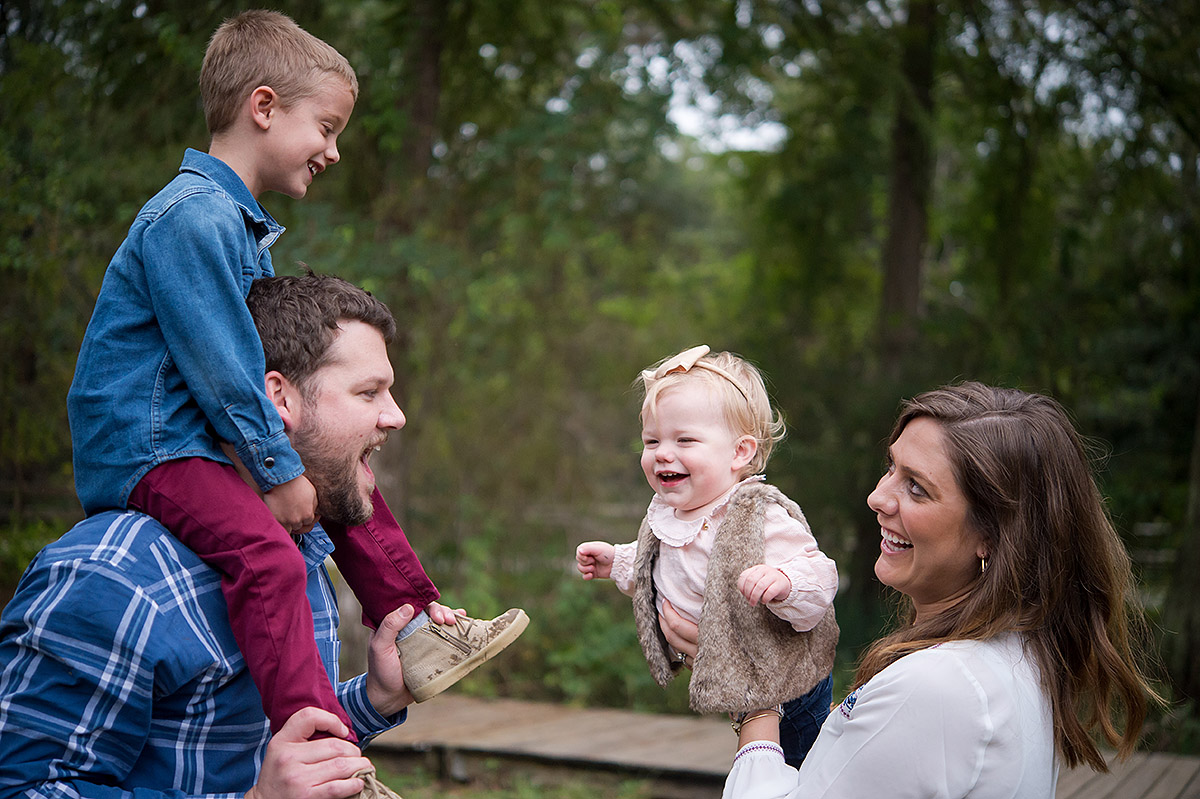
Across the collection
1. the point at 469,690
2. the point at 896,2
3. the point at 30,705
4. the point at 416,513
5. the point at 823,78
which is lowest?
the point at 469,690

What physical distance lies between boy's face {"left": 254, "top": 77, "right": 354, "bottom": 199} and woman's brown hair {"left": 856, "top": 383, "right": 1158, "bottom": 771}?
4.81 ft

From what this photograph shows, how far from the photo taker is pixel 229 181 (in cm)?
209

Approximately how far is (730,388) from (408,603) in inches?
35.3

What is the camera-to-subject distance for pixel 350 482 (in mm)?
1879

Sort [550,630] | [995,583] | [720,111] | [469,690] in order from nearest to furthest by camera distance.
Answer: [995,583]
[469,690]
[550,630]
[720,111]

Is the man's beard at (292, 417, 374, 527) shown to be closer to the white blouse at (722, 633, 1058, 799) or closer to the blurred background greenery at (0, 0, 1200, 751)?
the white blouse at (722, 633, 1058, 799)

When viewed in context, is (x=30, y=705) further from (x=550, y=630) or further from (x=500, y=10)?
(x=550, y=630)

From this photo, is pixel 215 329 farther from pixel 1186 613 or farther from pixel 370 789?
pixel 1186 613

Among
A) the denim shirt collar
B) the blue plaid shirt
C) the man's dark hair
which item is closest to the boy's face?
the denim shirt collar

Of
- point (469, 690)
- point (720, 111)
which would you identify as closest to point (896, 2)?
point (720, 111)

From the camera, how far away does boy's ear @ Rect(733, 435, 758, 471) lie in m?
2.41

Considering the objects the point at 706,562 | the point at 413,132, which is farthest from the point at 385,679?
the point at 413,132

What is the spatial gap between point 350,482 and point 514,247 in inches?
252

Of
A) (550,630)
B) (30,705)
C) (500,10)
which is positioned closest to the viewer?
(30,705)
